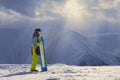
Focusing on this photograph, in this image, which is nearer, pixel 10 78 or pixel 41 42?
pixel 10 78

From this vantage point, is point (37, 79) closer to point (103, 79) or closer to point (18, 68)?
point (103, 79)

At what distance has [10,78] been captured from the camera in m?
16.5

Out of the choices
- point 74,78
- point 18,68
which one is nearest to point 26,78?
point 74,78

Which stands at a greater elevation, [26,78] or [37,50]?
[37,50]

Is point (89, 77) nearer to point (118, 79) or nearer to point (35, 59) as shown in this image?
point (118, 79)

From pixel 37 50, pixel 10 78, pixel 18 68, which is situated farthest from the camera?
pixel 18 68

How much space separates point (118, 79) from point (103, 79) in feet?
2.25

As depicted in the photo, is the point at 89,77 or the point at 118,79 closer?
the point at 118,79

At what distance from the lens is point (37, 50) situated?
19.2 metres

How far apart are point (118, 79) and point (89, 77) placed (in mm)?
1635

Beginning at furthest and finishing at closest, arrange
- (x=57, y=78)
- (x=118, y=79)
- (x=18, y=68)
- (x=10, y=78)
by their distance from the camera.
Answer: (x=18, y=68), (x=10, y=78), (x=57, y=78), (x=118, y=79)

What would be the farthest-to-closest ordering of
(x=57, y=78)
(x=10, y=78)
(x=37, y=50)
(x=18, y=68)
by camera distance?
(x=18, y=68) < (x=37, y=50) < (x=10, y=78) < (x=57, y=78)

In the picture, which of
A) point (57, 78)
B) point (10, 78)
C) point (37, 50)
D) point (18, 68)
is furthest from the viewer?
point (18, 68)

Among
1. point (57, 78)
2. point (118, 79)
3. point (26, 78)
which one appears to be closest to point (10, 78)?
point (26, 78)
